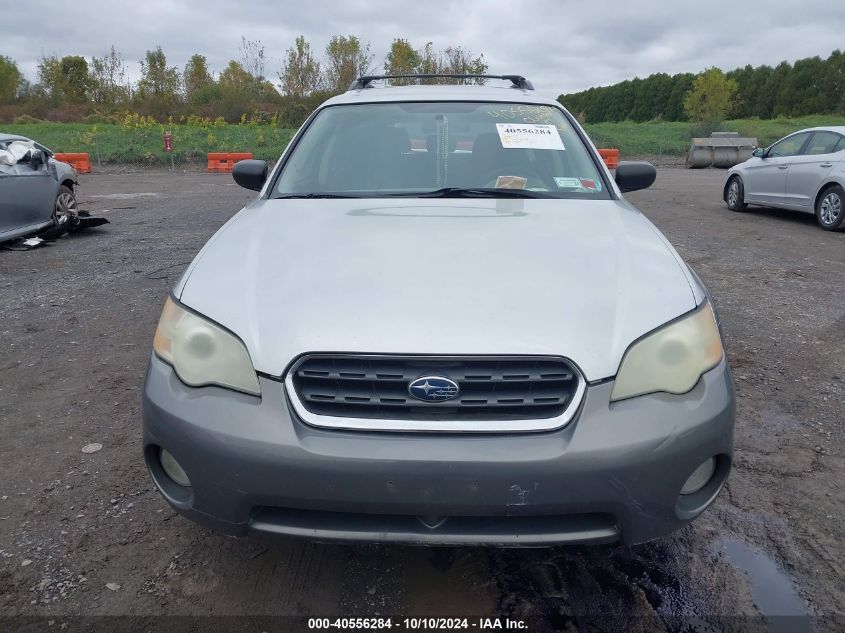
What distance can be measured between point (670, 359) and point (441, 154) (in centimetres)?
173

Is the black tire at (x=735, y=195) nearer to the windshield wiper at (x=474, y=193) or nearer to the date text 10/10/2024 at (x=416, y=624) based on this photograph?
the windshield wiper at (x=474, y=193)

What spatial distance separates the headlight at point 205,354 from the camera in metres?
1.89

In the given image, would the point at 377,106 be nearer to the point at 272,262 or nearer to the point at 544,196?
the point at 544,196

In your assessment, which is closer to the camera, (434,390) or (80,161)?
(434,390)

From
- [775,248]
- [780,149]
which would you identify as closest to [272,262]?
[775,248]

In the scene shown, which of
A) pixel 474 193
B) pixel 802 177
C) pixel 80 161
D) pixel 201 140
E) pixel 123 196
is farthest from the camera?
pixel 201 140

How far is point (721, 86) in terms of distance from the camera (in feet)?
206

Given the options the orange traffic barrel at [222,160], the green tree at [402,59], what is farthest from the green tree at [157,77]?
the orange traffic barrel at [222,160]

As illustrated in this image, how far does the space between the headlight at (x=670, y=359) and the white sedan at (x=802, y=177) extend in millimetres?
8796

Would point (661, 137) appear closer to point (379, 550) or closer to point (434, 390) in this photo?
point (379, 550)

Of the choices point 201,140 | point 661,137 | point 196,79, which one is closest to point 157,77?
point 196,79

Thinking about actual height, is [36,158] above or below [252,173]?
below

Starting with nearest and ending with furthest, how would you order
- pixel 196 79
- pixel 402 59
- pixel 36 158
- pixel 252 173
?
pixel 252 173
pixel 36 158
pixel 402 59
pixel 196 79

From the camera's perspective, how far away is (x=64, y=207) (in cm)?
898
